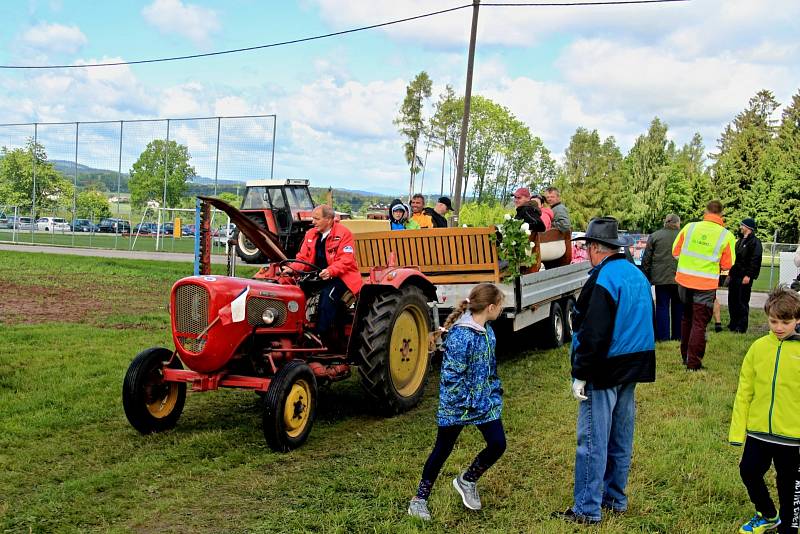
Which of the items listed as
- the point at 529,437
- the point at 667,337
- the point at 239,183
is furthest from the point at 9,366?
the point at 239,183

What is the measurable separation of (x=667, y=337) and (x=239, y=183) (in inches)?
671

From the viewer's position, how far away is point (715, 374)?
7.85m

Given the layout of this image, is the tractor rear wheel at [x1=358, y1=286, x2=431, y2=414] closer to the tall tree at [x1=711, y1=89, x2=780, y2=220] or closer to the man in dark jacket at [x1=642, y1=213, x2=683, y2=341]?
the man in dark jacket at [x1=642, y1=213, x2=683, y2=341]

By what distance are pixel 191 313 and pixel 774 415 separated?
385 cm

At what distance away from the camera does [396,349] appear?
21.1 feet

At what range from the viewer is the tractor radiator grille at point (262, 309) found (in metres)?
5.55

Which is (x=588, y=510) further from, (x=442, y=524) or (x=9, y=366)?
(x=9, y=366)

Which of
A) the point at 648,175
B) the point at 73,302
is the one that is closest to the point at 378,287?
the point at 73,302

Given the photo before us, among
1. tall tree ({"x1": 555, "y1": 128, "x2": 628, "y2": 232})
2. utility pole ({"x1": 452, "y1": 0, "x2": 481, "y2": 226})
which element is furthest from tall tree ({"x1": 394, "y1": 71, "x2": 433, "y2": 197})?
utility pole ({"x1": 452, "y1": 0, "x2": 481, "y2": 226})

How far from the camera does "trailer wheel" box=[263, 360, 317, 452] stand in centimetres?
512

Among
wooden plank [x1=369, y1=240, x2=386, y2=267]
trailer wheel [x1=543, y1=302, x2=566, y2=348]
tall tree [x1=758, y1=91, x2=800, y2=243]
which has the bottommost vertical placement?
trailer wheel [x1=543, y1=302, x2=566, y2=348]

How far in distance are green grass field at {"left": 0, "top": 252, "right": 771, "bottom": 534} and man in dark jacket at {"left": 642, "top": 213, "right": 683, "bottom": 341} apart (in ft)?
4.63

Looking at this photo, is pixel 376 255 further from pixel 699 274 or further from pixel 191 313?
pixel 699 274

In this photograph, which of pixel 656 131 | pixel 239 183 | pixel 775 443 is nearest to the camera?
pixel 775 443
